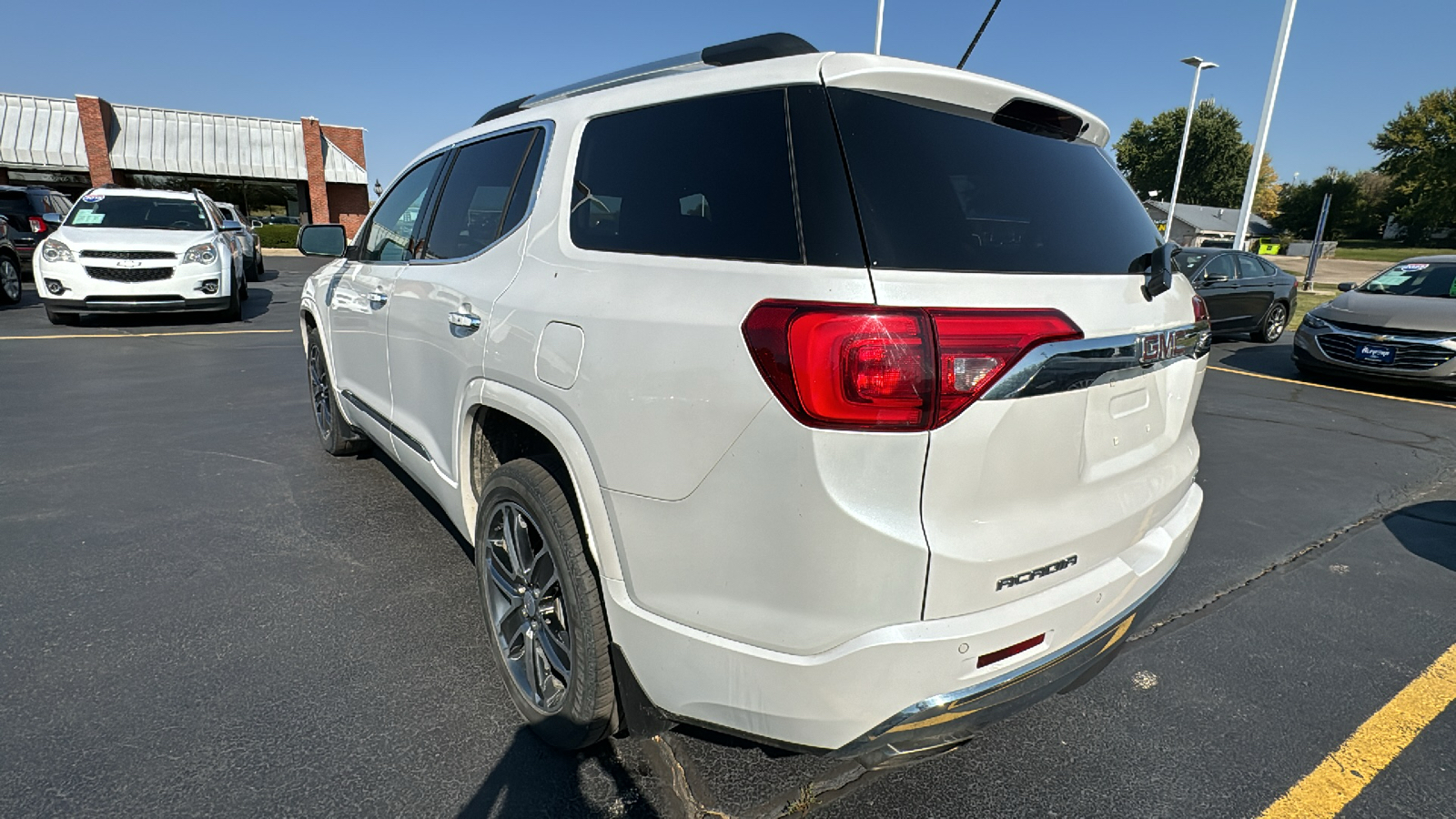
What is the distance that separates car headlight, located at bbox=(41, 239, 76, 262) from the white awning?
86.3 feet

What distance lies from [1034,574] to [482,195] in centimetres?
220

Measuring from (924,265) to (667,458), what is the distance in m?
0.66

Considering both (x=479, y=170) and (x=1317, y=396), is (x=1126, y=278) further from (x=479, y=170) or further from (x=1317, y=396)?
(x=1317, y=396)

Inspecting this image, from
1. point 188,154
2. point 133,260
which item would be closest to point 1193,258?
point 133,260

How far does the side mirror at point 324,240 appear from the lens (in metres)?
4.22

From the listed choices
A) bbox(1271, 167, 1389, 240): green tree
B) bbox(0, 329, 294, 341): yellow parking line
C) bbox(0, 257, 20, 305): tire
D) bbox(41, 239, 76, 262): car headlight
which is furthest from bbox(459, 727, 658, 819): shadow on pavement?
bbox(1271, 167, 1389, 240): green tree

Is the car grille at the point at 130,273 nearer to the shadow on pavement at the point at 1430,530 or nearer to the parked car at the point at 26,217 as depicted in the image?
the parked car at the point at 26,217

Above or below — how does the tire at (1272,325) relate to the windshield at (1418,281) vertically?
below

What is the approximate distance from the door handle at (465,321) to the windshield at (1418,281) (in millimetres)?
10294

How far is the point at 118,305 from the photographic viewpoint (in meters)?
9.38

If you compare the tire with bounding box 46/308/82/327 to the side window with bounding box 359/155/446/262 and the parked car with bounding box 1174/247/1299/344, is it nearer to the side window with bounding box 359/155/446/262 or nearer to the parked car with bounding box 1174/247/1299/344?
the side window with bounding box 359/155/446/262

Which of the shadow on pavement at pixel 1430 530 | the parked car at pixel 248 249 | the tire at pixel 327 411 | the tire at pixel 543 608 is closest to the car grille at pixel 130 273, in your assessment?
the parked car at pixel 248 249

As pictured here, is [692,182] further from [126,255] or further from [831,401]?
[126,255]

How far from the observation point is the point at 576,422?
71.4 inches
